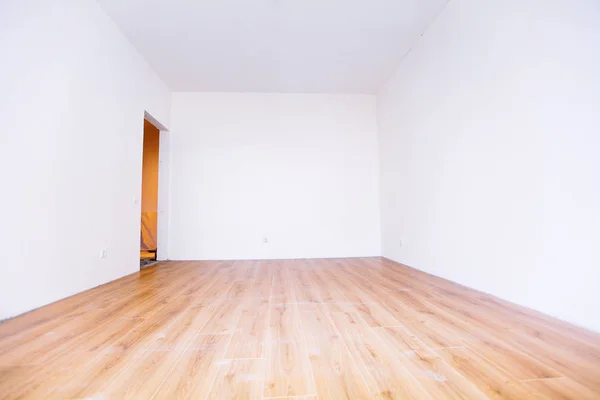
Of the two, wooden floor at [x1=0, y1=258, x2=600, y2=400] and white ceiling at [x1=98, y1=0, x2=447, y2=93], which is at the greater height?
white ceiling at [x1=98, y1=0, x2=447, y2=93]

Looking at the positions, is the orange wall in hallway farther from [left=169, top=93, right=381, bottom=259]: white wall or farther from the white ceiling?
the white ceiling

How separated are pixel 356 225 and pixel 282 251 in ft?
4.57

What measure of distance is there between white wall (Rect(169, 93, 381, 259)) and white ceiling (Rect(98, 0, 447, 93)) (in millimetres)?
437

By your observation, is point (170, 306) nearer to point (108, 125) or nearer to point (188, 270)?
point (188, 270)

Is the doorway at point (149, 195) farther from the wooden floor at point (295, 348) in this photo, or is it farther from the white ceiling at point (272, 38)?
the wooden floor at point (295, 348)

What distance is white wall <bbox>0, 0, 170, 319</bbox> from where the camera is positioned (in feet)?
6.43

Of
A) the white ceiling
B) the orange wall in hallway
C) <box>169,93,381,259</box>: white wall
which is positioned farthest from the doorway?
the white ceiling

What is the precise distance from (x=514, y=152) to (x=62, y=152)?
3.66m

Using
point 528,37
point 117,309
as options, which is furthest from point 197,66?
point 528,37

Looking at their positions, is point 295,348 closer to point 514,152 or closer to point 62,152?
point 514,152

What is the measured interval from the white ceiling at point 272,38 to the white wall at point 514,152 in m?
0.59

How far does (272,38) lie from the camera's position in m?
3.61

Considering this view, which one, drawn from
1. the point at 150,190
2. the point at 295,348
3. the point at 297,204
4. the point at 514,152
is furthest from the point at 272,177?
the point at 295,348

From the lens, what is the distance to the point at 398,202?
171 inches
